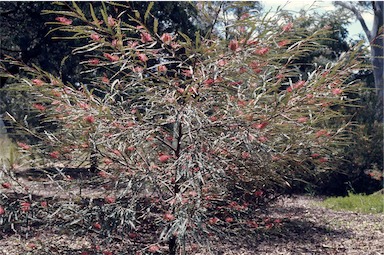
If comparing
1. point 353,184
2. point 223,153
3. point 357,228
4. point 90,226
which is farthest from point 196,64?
point 353,184

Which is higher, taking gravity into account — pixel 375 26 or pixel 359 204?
pixel 375 26

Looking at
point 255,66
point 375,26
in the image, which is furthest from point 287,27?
point 375,26

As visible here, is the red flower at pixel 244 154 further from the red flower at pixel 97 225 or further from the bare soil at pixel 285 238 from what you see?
the red flower at pixel 97 225

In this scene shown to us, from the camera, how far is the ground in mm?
5355

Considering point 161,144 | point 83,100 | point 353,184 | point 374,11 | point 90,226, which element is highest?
point 374,11

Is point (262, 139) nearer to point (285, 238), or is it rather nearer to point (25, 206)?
point (25, 206)

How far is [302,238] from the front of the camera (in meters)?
6.39

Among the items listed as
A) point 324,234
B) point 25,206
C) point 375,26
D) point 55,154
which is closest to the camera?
point 25,206

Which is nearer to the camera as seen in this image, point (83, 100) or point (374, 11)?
point (83, 100)

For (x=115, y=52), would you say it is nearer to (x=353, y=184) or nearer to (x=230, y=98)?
(x=230, y=98)

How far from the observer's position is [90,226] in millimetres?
3709

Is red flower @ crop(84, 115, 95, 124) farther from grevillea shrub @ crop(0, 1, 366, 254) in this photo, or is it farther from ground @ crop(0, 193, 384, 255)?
ground @ crop(0, 193, 384, 255)

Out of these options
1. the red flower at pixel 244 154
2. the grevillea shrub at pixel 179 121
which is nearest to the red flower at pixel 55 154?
the grevillea shrub at pixel 179 121

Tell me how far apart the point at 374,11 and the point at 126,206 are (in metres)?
14.6
